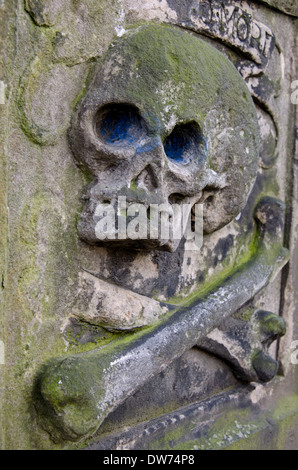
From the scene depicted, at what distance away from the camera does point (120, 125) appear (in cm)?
151

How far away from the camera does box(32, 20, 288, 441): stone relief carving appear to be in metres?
1.40

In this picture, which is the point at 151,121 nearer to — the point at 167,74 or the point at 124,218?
the point at 167,74

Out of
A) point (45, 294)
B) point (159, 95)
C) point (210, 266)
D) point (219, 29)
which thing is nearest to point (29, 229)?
point (45, 294)

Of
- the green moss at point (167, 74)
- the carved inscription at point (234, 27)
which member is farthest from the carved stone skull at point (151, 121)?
the carved inscription at point (234, 27)

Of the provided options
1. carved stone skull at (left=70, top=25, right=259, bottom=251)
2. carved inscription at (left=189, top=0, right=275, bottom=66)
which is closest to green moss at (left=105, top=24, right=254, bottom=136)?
carved stone skull at (left=70, top=25, right=259, bottom=251)

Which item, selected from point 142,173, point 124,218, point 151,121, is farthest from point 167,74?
point 124,218

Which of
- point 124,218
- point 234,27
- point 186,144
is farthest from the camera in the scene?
point 234,27

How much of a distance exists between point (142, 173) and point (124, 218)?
0.15 metres

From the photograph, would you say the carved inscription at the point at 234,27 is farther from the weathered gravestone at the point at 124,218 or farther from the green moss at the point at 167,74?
the green moss at the point at 167,74

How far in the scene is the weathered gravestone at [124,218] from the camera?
135 centimetres

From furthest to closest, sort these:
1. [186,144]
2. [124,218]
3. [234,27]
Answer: [234,27] → [186,144] → [124,218]

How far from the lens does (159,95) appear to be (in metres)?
1.46

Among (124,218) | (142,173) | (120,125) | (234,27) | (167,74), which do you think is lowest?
(124,218)

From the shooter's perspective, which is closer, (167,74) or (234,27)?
(167,74)
